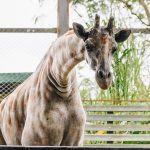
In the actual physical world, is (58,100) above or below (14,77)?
below

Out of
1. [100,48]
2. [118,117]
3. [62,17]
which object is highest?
[62,17]

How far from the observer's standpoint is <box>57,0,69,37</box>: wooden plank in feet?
19.1

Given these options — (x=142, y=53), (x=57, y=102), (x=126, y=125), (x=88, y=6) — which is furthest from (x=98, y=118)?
(x=57, y=102)

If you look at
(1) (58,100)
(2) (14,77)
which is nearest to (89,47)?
(1) (58,100)

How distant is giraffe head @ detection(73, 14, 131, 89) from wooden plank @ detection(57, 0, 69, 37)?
2.50 metres

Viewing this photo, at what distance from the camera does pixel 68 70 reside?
144 inches

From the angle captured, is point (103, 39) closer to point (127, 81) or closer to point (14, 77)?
point (14, 77)

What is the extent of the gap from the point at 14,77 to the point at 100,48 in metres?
3.35

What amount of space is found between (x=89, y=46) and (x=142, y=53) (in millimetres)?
3877

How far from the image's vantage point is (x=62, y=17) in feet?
19.2

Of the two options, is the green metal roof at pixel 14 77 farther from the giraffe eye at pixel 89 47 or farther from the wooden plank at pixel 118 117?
the giraffe eye at pixel 89 47

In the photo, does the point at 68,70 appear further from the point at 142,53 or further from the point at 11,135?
the point at 142,53

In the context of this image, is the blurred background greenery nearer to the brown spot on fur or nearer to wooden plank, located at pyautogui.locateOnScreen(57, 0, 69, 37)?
wooden plank, located at pyautogui.locateOnScreen(57, 0, 69, 37)

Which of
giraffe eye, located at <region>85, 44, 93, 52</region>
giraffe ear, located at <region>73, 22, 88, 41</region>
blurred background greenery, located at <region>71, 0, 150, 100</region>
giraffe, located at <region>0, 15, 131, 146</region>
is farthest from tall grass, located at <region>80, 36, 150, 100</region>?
giraffe eye, located at <region>85, 44, 93, 52</region>
